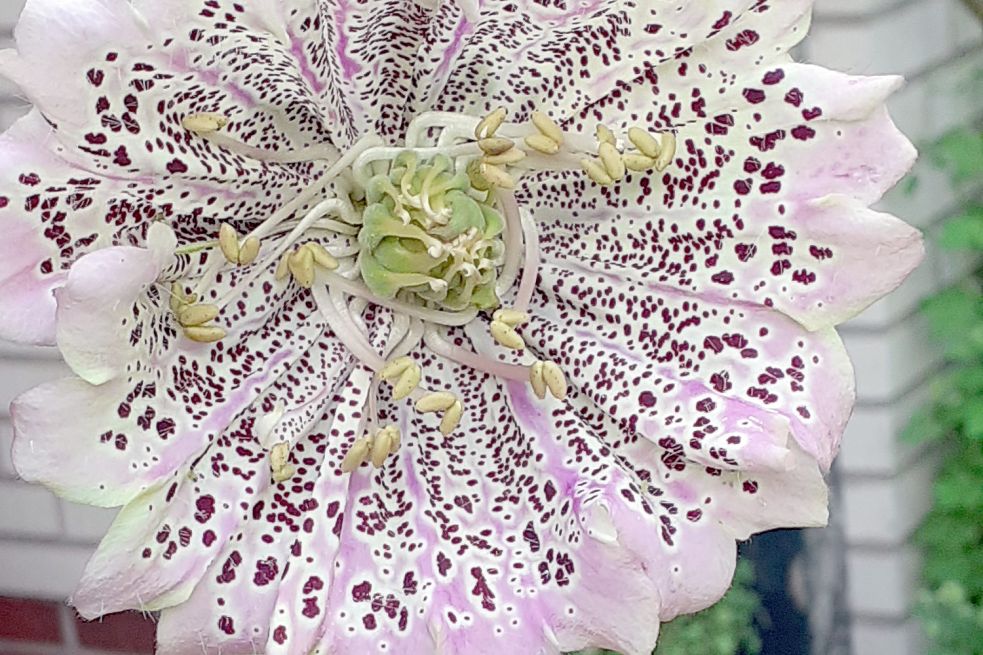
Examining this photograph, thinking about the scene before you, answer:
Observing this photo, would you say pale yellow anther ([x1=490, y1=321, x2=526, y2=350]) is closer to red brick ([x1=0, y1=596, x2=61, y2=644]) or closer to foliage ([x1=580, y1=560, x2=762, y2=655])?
foliage ([x1=580, y1=560, x2=762, y2=655])

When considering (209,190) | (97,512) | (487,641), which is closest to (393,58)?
(209,190)

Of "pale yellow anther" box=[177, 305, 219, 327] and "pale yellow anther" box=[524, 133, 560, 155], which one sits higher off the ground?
"pale yellow anther" box=[524, 133, 560, 155]

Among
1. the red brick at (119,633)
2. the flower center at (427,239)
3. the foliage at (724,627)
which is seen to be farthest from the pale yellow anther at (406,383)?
the red brick at (119,633)

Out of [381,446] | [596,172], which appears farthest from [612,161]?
[381,446]

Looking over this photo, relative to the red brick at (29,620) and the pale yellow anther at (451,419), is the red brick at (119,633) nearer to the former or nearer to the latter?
the red brick at (29,620)

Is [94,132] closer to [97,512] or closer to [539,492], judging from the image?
[539,492]

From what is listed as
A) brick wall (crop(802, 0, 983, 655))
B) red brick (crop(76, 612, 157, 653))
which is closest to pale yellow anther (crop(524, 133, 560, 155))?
brick wall (crop(802, 0, 983, 655))
